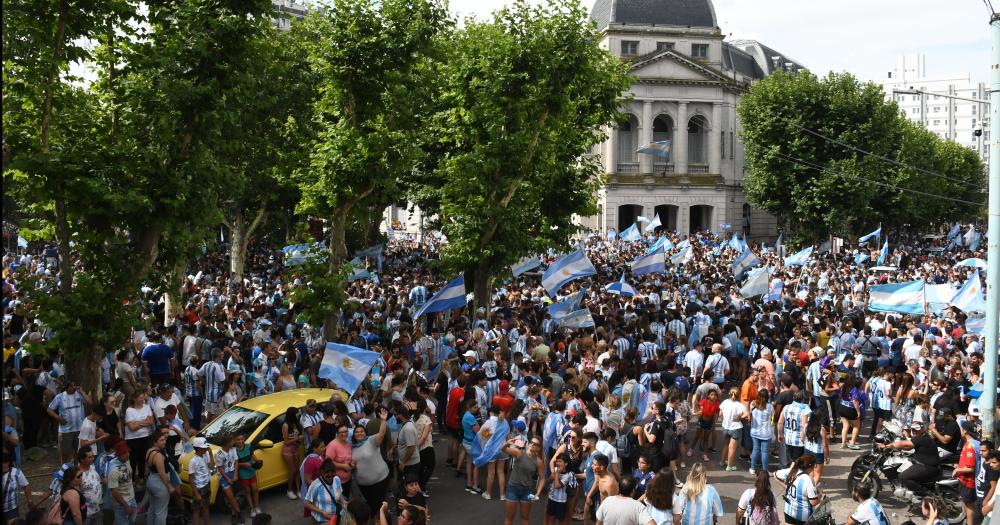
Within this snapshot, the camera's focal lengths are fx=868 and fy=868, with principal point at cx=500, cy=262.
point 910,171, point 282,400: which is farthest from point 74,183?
point 910,171

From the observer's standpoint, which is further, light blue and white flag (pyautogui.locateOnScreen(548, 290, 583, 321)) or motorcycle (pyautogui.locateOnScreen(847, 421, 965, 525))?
light blue and white flag (pyautogui.locateOnScreen(548, 290, 583, 321))

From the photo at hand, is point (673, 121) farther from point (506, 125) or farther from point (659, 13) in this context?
point (506, 125)

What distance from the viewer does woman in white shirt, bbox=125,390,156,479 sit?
11.3 metres

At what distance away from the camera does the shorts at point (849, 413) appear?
1472 cm

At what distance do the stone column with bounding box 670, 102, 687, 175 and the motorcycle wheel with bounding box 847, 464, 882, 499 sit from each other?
178 feet

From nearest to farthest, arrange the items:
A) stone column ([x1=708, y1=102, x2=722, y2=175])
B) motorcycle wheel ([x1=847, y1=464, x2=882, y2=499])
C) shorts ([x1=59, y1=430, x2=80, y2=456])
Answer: motorcycle wheel ([x1=847, y1=464, x2=882, y2=499])
shorts ([x1=59, y1=430, x2=80, y2=456])
stone column ([x1=708, y1=102, x2=722, y2=175])

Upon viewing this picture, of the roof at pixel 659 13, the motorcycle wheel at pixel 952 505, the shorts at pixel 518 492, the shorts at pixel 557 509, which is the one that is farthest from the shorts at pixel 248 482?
the roof at pixel 659 13

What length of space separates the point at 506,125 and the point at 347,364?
11214mm

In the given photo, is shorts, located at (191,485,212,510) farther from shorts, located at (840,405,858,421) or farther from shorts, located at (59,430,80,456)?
shorts, located at (840,405,858,421)

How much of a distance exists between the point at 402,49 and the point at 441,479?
965cm

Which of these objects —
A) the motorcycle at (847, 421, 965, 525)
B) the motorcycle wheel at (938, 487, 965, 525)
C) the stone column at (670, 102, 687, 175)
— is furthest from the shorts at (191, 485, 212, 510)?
the stone column at (670, 102, 687, 175)

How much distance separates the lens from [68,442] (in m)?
12.2

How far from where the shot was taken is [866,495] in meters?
8.45

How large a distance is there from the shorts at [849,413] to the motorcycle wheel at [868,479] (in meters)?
2.44
